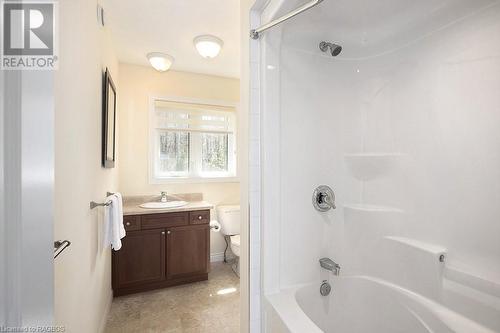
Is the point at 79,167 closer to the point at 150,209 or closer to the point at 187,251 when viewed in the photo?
the point at 150,209

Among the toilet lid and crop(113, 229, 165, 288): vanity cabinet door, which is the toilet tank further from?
crop(113, 229, 165, 288): vanity cabinet door

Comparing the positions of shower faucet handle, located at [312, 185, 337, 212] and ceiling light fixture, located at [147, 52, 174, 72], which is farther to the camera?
ceiling light fixture, located at [147, 52, 174, 72]

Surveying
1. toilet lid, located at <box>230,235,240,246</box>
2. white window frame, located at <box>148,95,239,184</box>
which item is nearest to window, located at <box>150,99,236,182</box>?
white window frame, located at <box>148,95,239,184</box>

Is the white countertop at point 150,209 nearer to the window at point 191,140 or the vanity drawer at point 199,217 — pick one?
the vanity drawer at point 199,217

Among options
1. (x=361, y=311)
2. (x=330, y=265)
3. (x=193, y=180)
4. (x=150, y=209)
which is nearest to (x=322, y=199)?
(x=330, y=265)

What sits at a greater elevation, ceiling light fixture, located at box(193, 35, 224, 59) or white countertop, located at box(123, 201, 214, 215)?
ceiling light fixture, located at box(193, 35, 224, 59)

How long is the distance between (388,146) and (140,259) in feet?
8.26

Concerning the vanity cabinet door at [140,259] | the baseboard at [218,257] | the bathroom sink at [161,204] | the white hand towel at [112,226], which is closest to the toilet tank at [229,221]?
the baseboard at [218,257]

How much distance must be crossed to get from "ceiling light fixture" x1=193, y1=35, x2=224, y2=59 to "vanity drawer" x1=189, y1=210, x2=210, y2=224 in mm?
1677

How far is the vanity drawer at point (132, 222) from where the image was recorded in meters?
2.34

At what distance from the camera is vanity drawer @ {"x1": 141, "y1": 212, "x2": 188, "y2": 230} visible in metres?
2.42

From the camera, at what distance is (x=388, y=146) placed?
1.61 metres

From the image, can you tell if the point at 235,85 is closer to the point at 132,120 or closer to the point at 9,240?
the point at 132,120

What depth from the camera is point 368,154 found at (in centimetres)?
166
